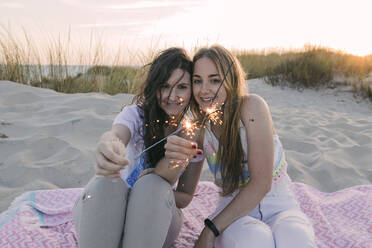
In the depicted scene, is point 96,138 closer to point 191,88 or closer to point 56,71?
point 191,88

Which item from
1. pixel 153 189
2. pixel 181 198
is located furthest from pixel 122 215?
pixel 181 198

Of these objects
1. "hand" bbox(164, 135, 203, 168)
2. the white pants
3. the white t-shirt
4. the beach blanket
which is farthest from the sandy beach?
"hand" bbox(164, 135, 203, 168)

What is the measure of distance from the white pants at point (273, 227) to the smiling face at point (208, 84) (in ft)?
2.29

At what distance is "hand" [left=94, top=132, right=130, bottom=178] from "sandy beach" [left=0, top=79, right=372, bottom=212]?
154 cm

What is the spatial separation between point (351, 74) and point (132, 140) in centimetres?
745

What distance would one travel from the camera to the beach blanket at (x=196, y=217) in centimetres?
217

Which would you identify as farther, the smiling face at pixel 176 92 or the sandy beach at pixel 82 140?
the sandy beach at pixel 82 140

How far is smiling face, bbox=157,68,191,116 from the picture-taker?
206 centimetres

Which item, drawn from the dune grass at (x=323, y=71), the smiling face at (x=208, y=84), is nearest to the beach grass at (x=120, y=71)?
the dune grass at (x=323, y=71)

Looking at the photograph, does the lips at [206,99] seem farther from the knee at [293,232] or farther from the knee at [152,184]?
the knee at [293,232]

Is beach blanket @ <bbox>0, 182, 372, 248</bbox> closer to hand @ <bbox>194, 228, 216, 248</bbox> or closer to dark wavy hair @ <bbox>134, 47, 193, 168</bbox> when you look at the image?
hand @ <bbox>194, 228, 216, 248</bbox>

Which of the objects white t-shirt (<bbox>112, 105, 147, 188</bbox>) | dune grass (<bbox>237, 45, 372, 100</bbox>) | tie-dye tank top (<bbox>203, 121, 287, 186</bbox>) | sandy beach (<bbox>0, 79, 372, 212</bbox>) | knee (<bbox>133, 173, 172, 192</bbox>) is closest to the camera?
knee (<bbox>133, 173, 172, 192</bbox>)

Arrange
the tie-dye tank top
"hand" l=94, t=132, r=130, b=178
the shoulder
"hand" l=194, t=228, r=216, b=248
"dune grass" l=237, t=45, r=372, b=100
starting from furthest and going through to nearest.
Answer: "dune grass" l=237, t=45, r=372, b=100
the tie-dye tank top
the shoulder
"hand" l=194, t=228, r=216, b=248
"hand" l=94, t=132, r=130, b=178

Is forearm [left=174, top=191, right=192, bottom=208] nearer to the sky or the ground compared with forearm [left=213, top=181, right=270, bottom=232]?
nearer to the ground
